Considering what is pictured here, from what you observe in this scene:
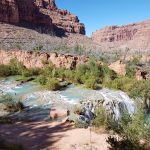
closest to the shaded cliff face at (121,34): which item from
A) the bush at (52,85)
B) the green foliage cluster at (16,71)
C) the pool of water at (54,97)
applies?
the green foliage cluster at (16,71)

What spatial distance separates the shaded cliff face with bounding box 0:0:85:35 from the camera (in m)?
94.8

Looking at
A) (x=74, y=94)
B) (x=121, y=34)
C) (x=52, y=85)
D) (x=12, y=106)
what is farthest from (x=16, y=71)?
(x=121, y=34)

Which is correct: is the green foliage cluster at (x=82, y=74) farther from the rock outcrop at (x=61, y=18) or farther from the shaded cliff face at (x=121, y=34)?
the shaded cliff face at (x=121, y=34)

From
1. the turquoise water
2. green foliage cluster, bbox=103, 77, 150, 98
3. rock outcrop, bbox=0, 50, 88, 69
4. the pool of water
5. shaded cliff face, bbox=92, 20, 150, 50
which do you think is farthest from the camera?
shaded cliff face, bbox=92, 20, 150, 50

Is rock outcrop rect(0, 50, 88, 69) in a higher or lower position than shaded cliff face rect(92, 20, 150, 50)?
lower

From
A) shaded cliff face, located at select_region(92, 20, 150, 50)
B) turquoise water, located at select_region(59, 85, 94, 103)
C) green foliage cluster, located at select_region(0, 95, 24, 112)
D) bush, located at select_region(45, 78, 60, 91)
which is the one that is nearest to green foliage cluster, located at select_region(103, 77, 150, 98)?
turquoise water, located at select_region(59, 85, 94, 103)

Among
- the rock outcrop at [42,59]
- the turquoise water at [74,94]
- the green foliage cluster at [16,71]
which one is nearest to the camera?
the turquoise water at [74,94]

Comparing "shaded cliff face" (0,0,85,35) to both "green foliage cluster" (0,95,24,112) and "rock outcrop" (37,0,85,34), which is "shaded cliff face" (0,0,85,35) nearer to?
"rock outcrop" (37,0,85,34)

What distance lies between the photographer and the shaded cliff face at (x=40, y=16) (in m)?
94.8

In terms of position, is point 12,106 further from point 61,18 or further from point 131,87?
point 61,18

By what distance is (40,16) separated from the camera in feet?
363

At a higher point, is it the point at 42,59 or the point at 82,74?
the point at 42,59

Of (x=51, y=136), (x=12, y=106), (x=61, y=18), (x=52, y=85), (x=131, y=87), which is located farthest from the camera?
(x=61, y=18)

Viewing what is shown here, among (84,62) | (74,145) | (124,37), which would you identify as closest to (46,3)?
(124,37)
